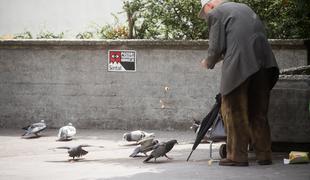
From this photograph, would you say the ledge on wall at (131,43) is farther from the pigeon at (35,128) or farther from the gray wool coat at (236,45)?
the gray wool coat at (236,45)

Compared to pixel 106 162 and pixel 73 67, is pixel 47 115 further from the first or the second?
pixel 106 162

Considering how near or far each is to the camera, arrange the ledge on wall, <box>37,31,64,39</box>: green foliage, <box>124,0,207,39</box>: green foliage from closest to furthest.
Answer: the ledge on wall
<box>124,0,207,39</box>: green foliage
<box>37,31,64,39</box>: green foliage

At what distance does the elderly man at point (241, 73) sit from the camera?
29.3 feet

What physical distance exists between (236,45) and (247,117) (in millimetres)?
924

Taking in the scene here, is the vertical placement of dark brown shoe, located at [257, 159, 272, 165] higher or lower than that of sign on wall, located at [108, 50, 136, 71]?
lower

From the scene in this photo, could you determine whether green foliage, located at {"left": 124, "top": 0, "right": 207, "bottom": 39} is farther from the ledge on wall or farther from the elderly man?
the elderly man

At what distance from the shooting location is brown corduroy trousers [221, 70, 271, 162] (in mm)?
9016

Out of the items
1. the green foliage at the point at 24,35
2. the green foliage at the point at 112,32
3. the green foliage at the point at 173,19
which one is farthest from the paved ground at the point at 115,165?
the green foliage at the point at 24,35

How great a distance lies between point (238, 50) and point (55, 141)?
5574 mm

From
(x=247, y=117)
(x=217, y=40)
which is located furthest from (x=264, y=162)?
(x=217, y=40)

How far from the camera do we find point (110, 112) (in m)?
14.9

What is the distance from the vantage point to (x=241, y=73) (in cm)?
889

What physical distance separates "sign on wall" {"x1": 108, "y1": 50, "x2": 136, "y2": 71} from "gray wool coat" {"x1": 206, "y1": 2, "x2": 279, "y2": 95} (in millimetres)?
5589

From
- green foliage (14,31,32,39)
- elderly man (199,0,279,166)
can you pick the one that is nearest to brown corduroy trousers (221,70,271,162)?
elderly man (199,0,279,166)
